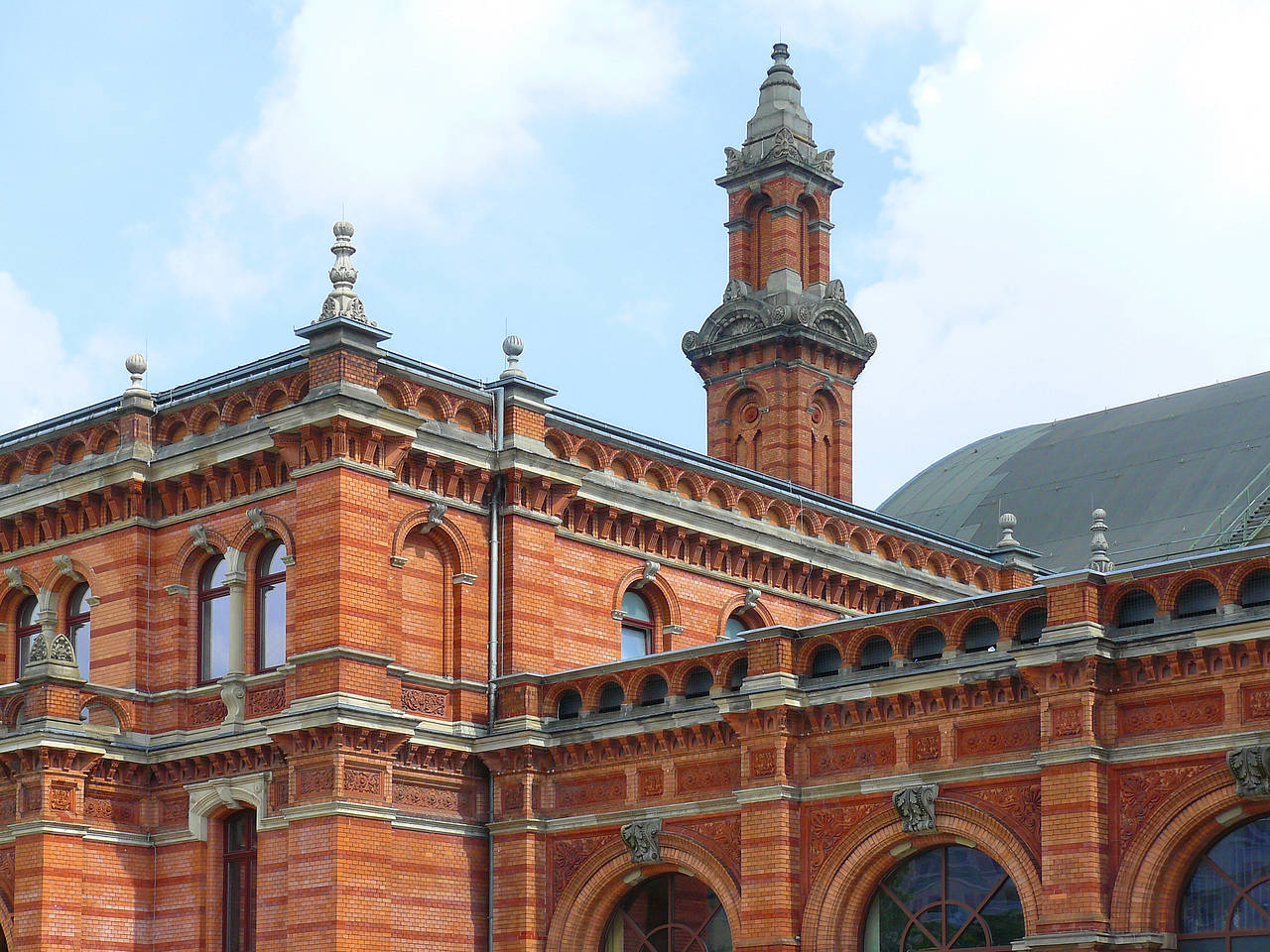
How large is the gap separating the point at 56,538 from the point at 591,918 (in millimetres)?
12029

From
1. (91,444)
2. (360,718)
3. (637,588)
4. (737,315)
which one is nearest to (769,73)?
(737,315)

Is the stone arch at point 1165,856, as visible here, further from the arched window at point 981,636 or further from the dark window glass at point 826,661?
the dark window glass at point 826,661

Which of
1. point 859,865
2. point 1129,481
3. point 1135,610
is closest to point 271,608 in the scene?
point 859,865

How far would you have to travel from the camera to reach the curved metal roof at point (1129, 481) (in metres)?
55.5

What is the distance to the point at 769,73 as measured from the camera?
52719 millimetres

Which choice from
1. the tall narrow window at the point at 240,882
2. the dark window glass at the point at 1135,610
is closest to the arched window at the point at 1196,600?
the dark window glass at the point at 1135,610

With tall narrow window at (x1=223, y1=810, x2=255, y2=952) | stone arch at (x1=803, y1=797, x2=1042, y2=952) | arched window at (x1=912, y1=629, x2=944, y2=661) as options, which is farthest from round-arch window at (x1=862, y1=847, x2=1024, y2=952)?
tall narrow window at (x1=223, y1=810, x2=255, y2=952)

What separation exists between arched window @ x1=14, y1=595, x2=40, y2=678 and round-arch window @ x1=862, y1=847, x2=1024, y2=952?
16924 millimetres

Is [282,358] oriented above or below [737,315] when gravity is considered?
below

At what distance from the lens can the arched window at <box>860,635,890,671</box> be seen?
31.5 m

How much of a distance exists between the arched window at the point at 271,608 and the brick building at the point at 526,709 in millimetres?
69

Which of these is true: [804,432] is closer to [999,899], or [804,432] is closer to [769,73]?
[769,73]

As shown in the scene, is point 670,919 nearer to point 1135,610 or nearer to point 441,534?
point 441,534

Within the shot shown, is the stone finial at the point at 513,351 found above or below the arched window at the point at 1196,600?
above
